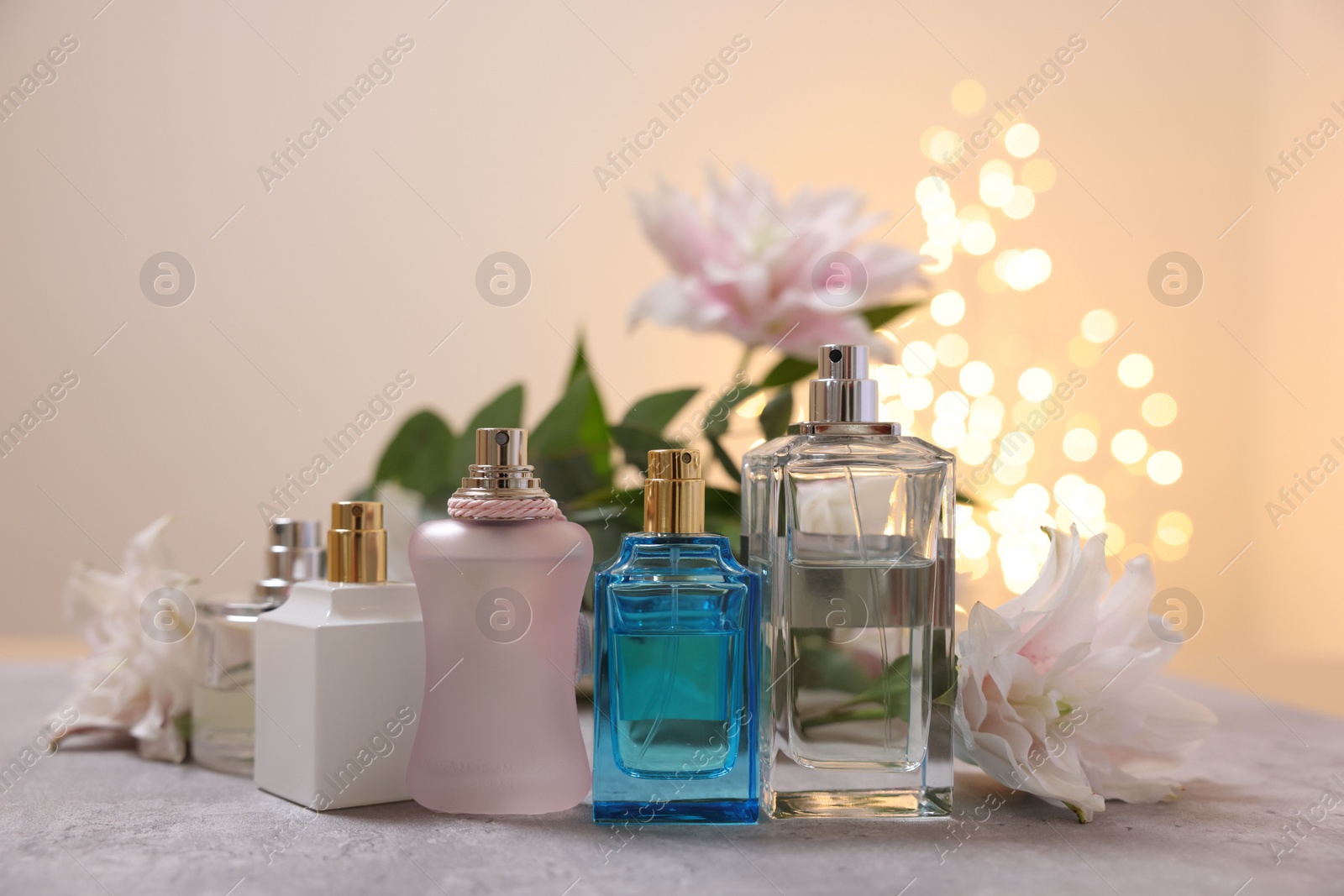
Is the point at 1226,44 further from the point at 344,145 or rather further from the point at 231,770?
the point at 231,770

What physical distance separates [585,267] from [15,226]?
799 mm

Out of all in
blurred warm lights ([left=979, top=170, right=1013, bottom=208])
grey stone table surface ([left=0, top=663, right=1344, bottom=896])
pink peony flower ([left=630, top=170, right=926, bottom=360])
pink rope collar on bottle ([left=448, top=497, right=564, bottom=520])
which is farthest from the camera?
blurred warm lights ([left=979, top=170, right=1013, bottom=208])

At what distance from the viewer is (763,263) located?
0.83 metres

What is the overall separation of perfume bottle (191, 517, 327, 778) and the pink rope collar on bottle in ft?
0.52

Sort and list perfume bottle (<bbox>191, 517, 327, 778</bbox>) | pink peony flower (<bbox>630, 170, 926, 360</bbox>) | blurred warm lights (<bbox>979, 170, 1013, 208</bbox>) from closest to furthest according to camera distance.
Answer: perfume bottle (<bbox>191, 517, 327, 778</bbox>) → pink peony flower (<bbox>630, 170, 926, 360</bbox>) → blurred warm lights (<bbox>979, 170, 1013, 208</bbox>)

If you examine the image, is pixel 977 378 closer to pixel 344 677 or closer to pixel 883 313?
pixel 883 313

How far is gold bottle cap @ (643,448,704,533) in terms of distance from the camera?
618 millimetres

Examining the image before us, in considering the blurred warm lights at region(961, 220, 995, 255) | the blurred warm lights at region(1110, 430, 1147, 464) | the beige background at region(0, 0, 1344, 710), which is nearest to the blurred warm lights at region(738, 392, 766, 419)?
the beige background at region(0, 0, 1344, 710)

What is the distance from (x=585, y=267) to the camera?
1741mm

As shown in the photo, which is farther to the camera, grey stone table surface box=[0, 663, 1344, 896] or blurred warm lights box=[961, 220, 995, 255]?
blurred warm lights box=[961, 220, 995, 255]

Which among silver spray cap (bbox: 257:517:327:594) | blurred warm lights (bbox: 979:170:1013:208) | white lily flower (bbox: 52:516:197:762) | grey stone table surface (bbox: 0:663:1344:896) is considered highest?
blurred warm lights (bbox: 979:170:1013:208)

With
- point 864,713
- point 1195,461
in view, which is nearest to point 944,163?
point 1195,461

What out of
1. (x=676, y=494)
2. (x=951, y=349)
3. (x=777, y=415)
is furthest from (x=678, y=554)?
(x=951, y=349)

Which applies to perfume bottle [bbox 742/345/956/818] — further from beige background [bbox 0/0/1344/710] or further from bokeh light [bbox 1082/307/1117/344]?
bokeh light [bbox 1082/307/1117/344]
